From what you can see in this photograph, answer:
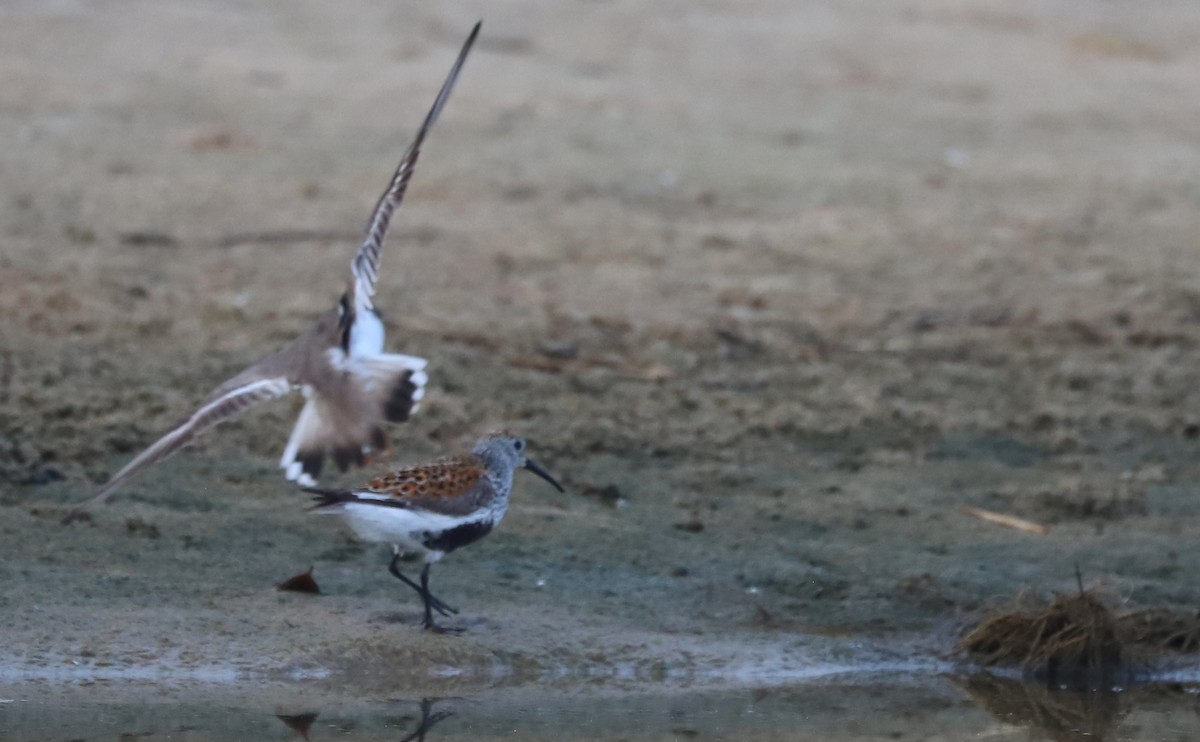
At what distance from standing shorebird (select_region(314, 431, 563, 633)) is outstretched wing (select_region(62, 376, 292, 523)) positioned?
39cm

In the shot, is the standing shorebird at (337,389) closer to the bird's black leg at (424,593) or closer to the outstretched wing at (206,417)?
the outstretched wing at (206,417)

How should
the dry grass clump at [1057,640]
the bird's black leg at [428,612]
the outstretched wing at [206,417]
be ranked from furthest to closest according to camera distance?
the dry grass clump at [1057,640] → the bird's black leg at [428,612] → the outstretched wing at [206,417]

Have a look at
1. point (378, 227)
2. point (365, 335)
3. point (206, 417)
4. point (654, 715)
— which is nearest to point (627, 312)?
point (378, 227)

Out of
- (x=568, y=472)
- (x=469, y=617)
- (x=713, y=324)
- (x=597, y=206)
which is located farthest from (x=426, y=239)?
(x=469, y=617)

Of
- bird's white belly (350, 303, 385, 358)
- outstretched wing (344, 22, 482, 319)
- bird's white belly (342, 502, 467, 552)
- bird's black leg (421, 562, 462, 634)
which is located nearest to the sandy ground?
bird's black leg (421, 562, 462, 634)

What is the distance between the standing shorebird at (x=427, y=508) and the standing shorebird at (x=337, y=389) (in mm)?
138

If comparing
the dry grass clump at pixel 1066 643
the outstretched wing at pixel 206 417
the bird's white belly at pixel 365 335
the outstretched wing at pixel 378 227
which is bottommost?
the dry grass clump at pixel 1066 643

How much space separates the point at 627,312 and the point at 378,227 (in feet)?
11.0

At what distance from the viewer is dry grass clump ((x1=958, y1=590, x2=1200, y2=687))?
6.35 metres

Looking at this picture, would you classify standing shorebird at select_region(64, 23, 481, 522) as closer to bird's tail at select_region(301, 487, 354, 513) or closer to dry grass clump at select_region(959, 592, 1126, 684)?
bird's tail at select_region(301, 487, 354, 513)

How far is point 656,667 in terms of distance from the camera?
6051mm

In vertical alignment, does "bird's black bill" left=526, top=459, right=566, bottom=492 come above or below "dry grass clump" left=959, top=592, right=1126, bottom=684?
above

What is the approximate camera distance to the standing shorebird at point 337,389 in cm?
587

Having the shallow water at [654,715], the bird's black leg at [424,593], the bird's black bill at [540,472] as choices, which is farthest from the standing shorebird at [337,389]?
the bird's black bill at [540,472]
